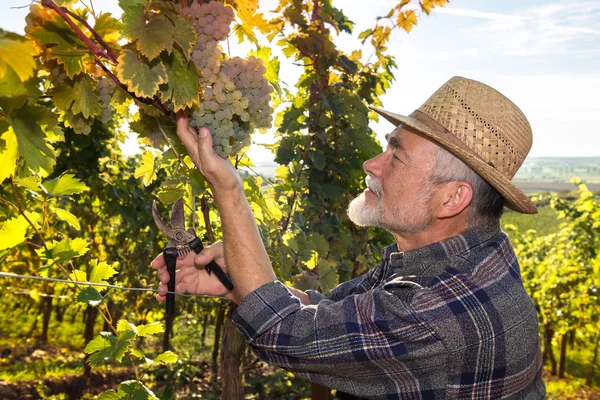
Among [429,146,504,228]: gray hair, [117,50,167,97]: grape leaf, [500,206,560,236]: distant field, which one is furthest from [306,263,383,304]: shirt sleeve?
[500,206,560,236]: distant field

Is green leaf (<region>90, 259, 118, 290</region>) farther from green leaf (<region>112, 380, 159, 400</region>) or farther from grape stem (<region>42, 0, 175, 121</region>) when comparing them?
grape stem (<region>42, 0, 175, 121</region>)

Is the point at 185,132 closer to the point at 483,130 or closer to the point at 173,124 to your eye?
the point at 173,124

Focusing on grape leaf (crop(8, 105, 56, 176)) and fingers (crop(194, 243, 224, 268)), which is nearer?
grape leaf (crop(8, 105, 56, 176))

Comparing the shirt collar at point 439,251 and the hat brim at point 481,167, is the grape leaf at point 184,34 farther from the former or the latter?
the shirt collar at point 439,251

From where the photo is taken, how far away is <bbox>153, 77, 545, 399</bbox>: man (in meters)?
1.54

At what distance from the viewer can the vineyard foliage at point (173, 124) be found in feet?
4.09

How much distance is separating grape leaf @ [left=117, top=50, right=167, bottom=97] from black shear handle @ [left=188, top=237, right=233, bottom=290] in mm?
577

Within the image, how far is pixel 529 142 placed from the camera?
1984 mm

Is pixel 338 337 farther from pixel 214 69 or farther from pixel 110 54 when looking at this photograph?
pixel 110 54

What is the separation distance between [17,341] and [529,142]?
41.6 feet

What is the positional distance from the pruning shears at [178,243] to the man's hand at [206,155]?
0.24 meters

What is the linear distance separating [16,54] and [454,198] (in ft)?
4.96

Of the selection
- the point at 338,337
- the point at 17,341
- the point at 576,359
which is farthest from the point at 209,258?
the point at 576,359

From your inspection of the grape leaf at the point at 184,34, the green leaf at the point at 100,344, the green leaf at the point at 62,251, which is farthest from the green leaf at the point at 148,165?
the grape leaf at the point at 184,34
